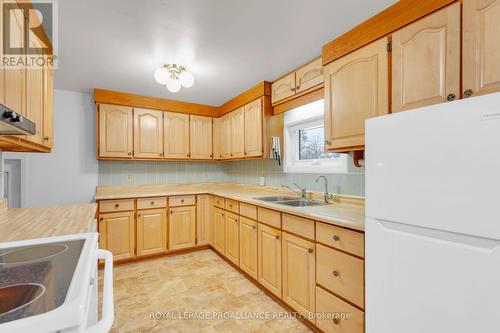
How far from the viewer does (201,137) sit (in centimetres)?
373

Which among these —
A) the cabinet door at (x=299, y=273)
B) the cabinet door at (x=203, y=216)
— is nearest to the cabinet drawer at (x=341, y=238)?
the cabinet door at (x=299, y=273)

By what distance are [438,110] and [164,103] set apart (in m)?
3.26

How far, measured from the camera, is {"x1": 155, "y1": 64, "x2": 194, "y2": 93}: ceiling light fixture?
6.82 ft

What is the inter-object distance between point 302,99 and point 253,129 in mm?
792

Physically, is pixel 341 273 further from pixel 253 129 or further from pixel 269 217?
pixel 253 129

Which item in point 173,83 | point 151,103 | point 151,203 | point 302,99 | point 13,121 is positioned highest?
point 151,103

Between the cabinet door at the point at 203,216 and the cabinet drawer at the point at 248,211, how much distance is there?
99 cm

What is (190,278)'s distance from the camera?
8.45ft

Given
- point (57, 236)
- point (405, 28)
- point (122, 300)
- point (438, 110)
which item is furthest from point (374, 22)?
point (122, 300)

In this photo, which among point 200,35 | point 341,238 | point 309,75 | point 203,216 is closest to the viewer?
point 341,238

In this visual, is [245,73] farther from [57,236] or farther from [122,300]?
[122,300]

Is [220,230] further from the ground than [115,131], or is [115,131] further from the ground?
[115,131]

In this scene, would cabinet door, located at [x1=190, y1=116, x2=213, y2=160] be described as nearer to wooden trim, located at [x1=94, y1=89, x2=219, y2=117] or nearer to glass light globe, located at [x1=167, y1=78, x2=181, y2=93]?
wooden trim, located at [x1=94, y1=89, x2=219, y2=117]

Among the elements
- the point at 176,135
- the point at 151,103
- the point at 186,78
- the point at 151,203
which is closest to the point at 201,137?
the point at 176,135
